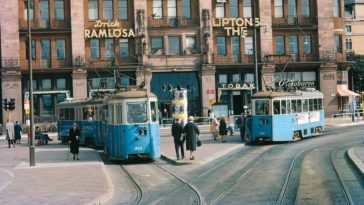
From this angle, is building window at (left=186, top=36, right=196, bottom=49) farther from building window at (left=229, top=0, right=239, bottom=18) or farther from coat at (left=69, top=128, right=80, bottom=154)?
coat at (left=69, top=128, right=80, bottom=154)

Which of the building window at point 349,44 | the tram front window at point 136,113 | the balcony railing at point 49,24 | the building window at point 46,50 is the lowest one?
the tram front window at point 136,113

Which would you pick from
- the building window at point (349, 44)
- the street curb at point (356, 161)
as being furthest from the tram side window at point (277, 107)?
the building window at point (349, 44)

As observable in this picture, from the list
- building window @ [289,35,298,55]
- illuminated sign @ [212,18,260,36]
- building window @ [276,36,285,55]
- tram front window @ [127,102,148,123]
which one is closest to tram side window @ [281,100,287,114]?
tram front window @ [127,102,148,123]

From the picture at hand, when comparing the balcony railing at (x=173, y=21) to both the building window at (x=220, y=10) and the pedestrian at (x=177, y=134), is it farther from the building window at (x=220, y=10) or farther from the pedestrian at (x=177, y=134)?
the pedestrian at (x=177, y=134)

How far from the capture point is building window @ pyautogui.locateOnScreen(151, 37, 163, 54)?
65.1 m

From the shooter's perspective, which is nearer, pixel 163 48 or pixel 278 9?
pixel 163 48

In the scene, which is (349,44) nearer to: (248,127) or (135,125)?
(248,127)

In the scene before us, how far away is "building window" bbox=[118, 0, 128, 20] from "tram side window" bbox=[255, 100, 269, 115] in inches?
1269

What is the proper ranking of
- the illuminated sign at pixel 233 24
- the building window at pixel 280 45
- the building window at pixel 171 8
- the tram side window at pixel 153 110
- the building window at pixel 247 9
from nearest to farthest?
the tram side window at pixel 153 110 → the building window at pixel 171 8 → the illuminated sign at pixel 233 24 → the building window at pixel 247 9 → the building window at pixel 280 45

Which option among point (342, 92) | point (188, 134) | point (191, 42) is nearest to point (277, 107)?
point (188, 134)

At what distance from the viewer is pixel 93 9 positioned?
65250 millimetres

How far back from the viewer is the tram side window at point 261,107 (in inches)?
1400

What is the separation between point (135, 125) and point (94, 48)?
131 feet

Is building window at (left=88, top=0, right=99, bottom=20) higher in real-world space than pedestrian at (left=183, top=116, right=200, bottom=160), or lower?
higher
